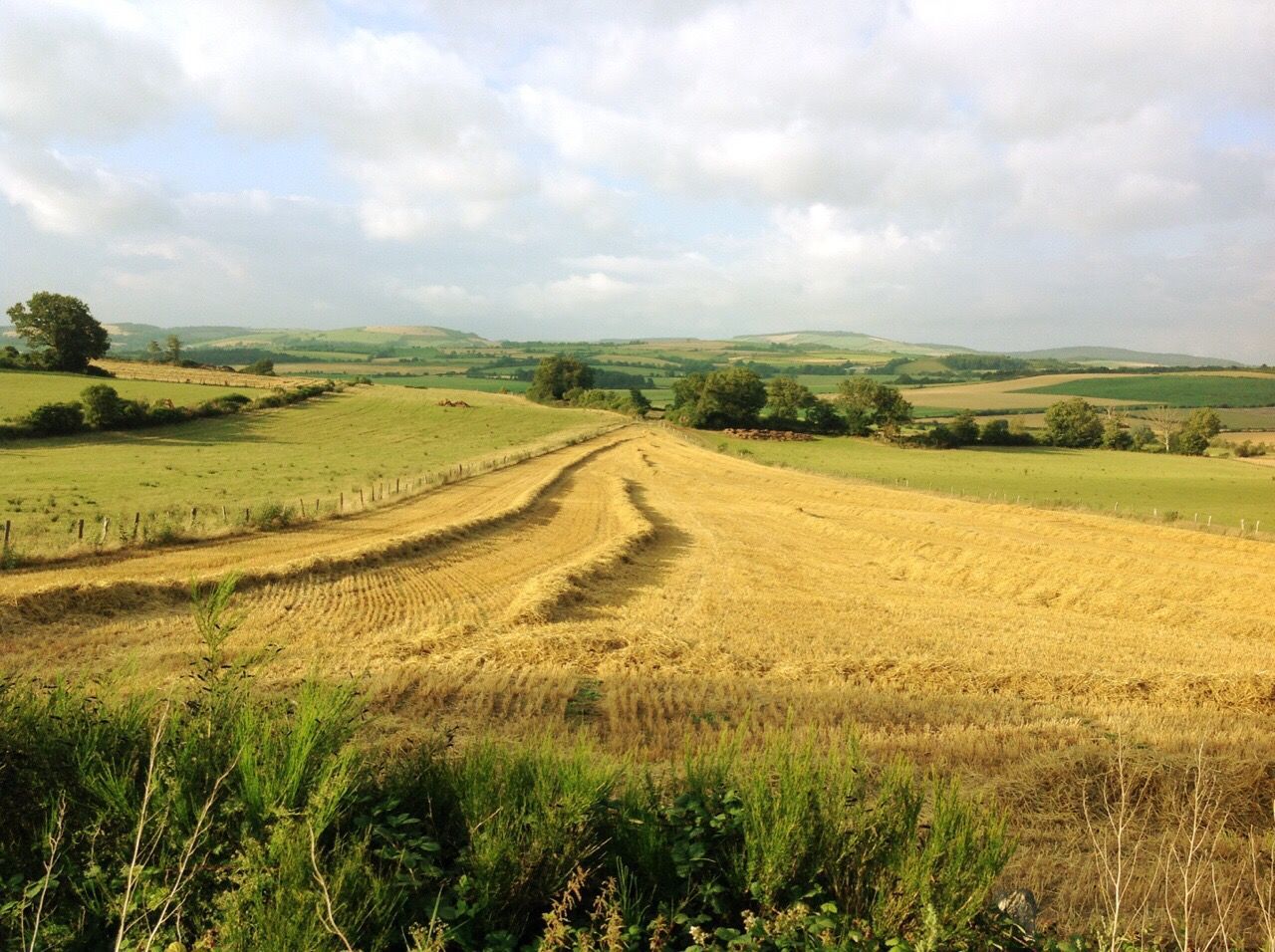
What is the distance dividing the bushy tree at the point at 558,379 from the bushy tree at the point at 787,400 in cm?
3233

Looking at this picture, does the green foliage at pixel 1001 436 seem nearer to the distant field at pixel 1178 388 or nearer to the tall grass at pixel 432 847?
the distant field at pixel 1178 388

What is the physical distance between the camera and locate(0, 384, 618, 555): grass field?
98.1 feet

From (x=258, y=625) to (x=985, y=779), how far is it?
1329 cm

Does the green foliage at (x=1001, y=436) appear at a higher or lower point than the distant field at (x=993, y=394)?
lower

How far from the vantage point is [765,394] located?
100938 millimetres

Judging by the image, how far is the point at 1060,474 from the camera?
65.6 m

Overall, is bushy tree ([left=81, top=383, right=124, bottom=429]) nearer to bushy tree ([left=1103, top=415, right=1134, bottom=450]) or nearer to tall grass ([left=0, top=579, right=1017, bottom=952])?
tall grass ([left=0, top=579, right=1017, bottom=952])

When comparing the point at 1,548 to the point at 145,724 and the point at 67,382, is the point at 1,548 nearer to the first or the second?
the point at 145,724

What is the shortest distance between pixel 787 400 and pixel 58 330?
8367cm

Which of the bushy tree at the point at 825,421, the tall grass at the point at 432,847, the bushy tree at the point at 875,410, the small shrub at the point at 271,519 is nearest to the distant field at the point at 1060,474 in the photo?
the bushy tree at the point at 825,421

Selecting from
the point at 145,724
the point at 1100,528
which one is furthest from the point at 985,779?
the point at 1100,528

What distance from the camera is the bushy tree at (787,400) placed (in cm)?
9848

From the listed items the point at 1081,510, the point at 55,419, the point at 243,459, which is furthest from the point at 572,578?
the point at 55,419

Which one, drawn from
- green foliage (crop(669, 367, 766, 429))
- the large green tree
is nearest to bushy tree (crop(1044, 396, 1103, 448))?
green foliage (crop(669, 367, 766, 429))
